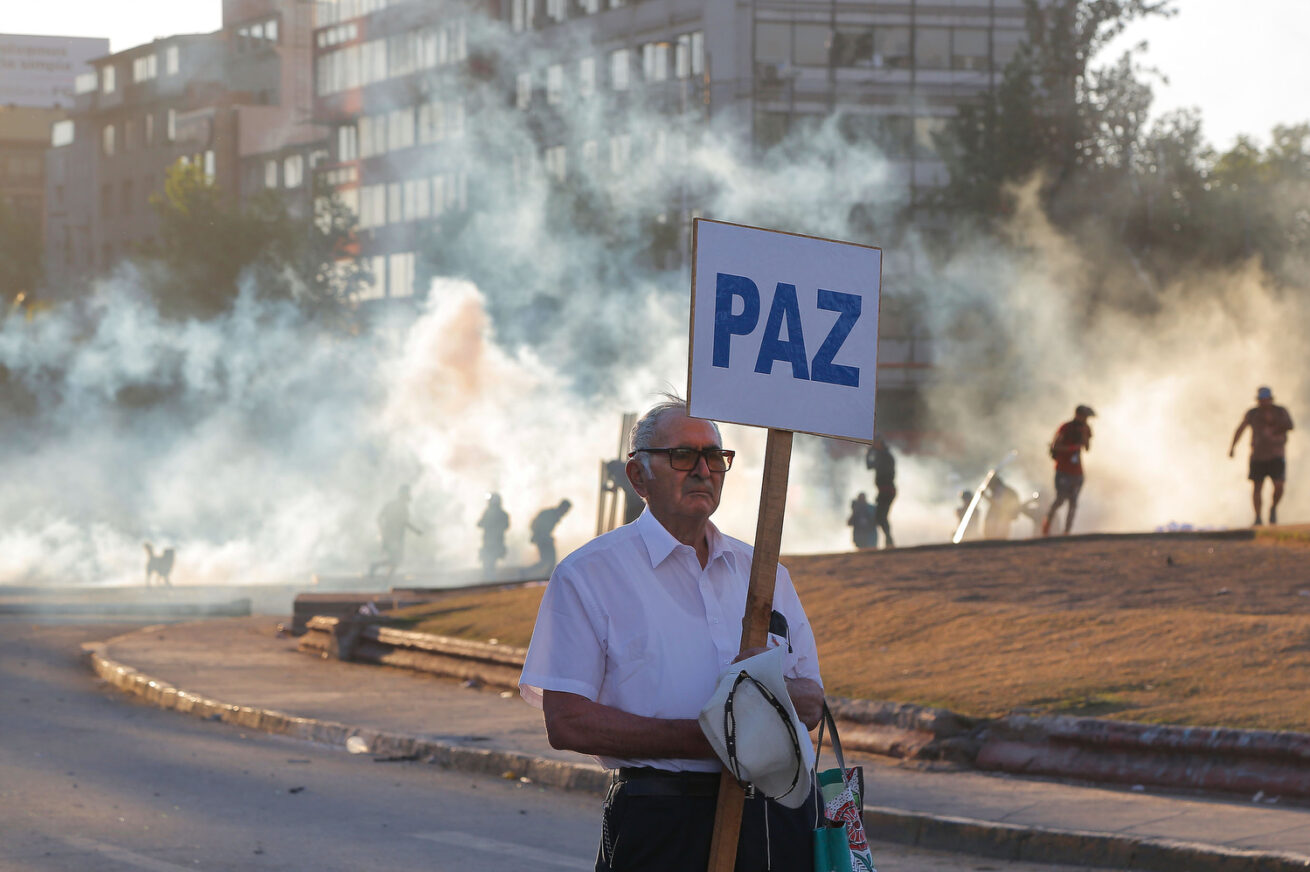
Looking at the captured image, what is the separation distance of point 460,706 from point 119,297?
183ft

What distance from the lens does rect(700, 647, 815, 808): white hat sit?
3.06 meters

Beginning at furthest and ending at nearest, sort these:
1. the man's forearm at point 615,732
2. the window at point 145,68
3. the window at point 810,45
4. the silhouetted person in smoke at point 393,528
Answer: the window at point 145,68 < the window at point 810,45 < the silhouetted person in smoke at point 393,528 < the man's forearm at point 615,732

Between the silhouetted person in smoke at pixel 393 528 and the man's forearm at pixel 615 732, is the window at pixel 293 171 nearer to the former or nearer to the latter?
the silhouetted person in smoke at pixel 393 528

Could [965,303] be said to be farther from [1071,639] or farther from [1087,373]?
[1071,639]

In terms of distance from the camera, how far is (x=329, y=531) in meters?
39.9

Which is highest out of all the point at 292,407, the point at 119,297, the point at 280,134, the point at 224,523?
the point at 280,134

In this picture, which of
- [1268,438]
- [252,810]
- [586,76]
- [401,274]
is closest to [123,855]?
[252,810]

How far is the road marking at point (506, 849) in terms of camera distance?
724cm

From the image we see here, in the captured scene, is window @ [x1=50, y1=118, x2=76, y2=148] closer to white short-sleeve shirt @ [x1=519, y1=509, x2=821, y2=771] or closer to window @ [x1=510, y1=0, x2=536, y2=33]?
window @ [x1=510, y1=0, x2=536, y2=33]

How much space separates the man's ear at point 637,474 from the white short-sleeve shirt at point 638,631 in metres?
0.13

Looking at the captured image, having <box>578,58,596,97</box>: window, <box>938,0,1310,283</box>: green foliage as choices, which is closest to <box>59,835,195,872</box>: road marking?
<box>938,0,1310,283</box>: green foliage

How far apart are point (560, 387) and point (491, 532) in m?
16.3

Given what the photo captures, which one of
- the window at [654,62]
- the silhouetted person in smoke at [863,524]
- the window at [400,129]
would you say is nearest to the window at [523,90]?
the window at [654,62]

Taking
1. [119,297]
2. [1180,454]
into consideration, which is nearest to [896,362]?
[1180,454]
